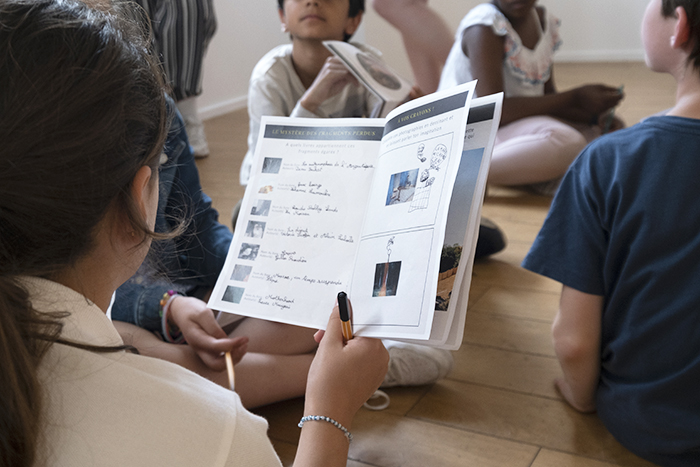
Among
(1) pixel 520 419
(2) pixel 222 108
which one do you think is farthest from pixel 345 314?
(2) pixel 222 108

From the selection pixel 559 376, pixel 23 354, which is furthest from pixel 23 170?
pixel 559 376

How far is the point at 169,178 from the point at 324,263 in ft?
1.44

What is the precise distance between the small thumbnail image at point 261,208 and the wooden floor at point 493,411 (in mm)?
372

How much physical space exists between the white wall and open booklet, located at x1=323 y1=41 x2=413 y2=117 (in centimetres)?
234

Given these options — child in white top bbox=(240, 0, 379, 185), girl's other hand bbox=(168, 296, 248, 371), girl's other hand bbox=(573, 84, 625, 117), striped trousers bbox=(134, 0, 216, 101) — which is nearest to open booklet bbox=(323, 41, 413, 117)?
child in white top bbox=(240, 0, 379, 185)

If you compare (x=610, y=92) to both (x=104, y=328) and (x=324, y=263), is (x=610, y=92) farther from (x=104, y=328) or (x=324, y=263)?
(x=104, y=328)

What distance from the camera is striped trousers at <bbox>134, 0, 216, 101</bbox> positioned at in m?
2.31

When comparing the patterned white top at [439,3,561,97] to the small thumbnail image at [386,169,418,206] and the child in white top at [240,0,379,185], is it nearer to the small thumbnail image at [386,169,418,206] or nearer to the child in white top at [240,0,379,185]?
the child in white top at [240,0,379,185]

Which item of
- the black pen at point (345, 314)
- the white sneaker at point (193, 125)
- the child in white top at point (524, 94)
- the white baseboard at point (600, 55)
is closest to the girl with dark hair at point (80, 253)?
the black pen at point (345, 314)

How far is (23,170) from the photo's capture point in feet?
1.33

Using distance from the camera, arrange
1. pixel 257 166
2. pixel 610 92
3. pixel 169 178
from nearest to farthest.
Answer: pixel 257 166, pixel 169 178, pixel 610 92

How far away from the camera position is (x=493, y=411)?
3.11 feet

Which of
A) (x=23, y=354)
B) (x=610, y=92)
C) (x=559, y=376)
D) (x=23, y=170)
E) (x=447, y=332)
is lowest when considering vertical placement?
(x=559, y=376)

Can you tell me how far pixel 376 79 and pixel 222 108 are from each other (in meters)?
2.52
